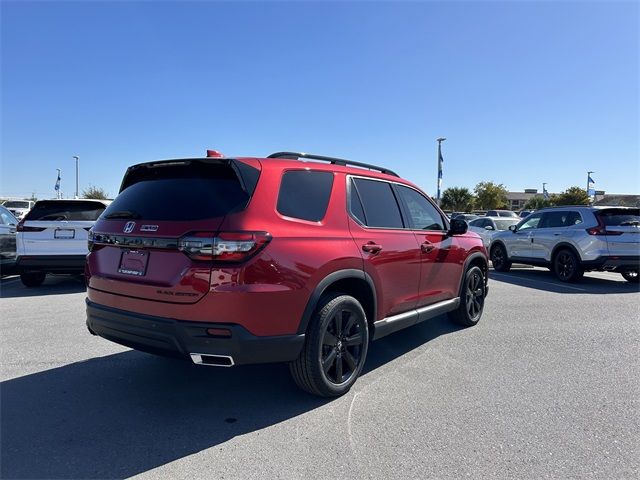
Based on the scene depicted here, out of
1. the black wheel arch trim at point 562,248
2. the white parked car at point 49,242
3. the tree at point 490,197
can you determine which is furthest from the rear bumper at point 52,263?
the tree at point 490,197

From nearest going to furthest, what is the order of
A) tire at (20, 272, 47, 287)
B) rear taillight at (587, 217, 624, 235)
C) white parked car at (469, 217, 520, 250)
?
tire at (20, 272, 47, 287) → rear taillight at (587, 217, 624, 235) → white parked car at (469, 217, 520, 250)

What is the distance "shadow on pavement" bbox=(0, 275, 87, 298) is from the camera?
26.0 feet

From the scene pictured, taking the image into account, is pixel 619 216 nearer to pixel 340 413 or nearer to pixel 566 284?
pixel 566 284

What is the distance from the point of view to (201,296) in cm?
288

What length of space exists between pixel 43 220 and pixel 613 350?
8726 millimetres

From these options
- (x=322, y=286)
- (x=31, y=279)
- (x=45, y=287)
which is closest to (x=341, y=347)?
(x=322, y=286)

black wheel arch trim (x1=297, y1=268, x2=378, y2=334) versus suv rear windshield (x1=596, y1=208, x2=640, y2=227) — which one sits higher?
suv rear windshield (x1=596, y1=208, x2=640, y2=227)

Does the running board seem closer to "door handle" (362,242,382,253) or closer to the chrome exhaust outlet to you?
"door handle" (362,242,382,253)

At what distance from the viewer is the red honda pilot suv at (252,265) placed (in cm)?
289

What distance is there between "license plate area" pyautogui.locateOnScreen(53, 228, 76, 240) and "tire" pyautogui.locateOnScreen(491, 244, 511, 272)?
1044cm

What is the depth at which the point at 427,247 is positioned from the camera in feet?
15.3

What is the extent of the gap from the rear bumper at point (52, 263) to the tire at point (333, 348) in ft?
19.0

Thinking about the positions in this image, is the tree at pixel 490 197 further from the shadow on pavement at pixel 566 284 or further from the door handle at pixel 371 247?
the door handle at pixel 371 247

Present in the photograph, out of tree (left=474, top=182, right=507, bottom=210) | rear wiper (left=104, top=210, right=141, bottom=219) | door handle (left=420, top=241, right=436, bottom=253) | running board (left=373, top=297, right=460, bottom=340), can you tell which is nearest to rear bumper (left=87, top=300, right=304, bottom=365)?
rear wiper (left=104, top=210, right=141, bottom=219)
